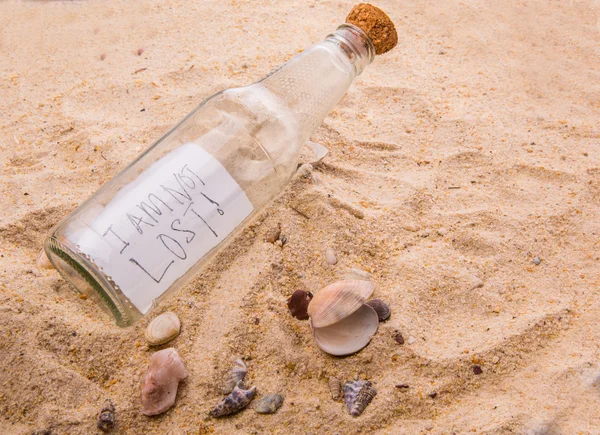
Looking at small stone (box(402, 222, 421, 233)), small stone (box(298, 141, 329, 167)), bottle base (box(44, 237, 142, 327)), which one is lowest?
small stone (box(402, 222, 421, 233))

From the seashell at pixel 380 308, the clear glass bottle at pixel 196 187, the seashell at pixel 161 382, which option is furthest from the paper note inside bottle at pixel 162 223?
the seashell at pixel 380 308

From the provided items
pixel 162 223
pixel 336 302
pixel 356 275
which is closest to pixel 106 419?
pixel 162 223

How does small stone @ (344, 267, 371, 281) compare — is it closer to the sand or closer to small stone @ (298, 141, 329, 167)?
the sand

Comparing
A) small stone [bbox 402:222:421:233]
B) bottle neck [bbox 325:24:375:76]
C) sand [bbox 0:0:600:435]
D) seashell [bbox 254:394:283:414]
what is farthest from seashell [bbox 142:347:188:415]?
bottle neck [bbox 325:24:375:76]

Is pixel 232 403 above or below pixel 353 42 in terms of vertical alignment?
below

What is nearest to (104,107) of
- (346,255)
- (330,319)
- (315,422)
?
(346,255)

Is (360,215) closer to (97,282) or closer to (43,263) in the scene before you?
(97,282)
